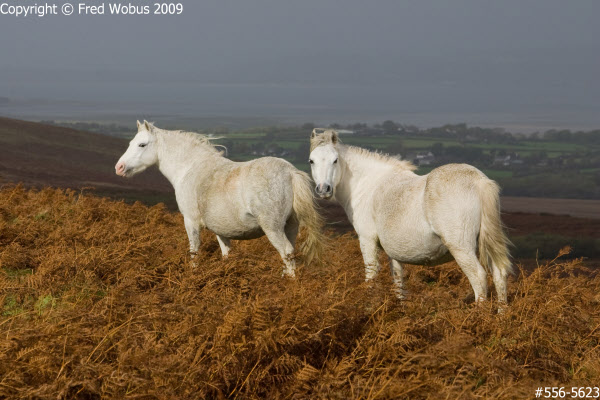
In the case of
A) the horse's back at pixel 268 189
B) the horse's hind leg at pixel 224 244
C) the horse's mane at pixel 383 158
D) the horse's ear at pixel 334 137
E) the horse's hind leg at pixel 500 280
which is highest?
the horse's ear at pixel 334 137

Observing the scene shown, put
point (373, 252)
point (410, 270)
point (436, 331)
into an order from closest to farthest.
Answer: point (436, 331), point (373, 252), point (410, 270)

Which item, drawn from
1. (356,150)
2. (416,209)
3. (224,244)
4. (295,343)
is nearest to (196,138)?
(224,244)

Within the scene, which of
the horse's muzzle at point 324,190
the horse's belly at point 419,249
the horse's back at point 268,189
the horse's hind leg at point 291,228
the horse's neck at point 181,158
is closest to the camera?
the horse's belly at point 419,249

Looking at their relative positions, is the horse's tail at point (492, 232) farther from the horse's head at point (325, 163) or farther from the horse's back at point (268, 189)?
the horse's back at point (268, 189)

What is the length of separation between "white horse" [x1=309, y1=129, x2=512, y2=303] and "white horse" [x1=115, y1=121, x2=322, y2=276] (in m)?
0.73

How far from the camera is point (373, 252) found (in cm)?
774

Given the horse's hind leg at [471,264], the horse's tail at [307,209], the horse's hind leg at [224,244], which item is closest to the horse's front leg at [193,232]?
the horse's hind leg at [224,244]

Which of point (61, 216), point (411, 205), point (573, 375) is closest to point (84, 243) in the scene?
point (61, 216)

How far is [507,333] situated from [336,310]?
6.02ft

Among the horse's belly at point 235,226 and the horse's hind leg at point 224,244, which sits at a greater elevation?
the horse's belly at point 235,226

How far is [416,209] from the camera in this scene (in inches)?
273

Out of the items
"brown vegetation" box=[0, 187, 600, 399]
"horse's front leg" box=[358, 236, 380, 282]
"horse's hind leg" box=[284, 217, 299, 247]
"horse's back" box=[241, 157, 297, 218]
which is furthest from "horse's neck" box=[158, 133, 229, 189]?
"horse's front leg" box=[358, 236, 380, 282]

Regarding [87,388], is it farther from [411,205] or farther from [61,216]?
[61,216]

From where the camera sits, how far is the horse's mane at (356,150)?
26.5 ft
